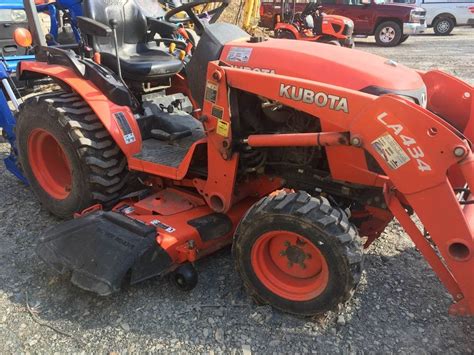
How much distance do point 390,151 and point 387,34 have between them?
47.1 feet

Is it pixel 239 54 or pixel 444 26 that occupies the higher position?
pixel 239 54

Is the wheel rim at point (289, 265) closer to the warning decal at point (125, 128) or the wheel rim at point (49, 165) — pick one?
the warning decal at point (125, 128)

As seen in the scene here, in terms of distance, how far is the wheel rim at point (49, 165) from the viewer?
3.71 meters

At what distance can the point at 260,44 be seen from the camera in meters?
2.87

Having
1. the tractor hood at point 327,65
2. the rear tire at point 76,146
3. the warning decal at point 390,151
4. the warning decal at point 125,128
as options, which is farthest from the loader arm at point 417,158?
the rear tire at point 76,146

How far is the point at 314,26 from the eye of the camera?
Answer: 1227 centimetres

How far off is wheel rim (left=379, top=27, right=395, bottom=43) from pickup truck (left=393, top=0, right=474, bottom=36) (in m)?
4.44

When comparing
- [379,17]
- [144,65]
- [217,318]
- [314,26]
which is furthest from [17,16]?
[379,17]

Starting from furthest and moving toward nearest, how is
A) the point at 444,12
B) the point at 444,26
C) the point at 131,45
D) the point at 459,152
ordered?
the point at 444,26 → the point at 444,12 → the point at 131,45 → the point at 459,152

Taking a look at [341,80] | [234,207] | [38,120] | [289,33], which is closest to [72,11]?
[38,120]

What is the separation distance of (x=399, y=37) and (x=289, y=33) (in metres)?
4.61

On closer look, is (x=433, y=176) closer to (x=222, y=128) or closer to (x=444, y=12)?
(x=222, y=128)

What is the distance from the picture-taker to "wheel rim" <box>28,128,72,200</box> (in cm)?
371

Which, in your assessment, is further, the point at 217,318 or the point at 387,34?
the point at 387,34
